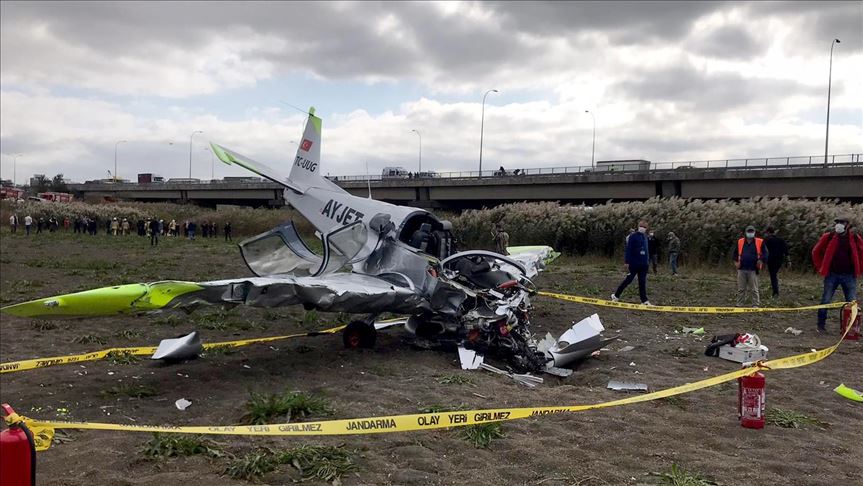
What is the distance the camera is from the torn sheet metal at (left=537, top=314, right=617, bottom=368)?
25.7 ft

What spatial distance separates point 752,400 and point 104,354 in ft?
26.6

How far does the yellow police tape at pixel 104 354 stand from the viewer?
7.39 meters

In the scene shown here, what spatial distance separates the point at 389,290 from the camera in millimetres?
8211

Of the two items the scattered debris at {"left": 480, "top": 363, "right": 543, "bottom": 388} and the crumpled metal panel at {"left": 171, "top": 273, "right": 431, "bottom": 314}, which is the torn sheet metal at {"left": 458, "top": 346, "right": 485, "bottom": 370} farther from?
the crumpled metal panel at {"left": 171, "top": 273, "right": 431, "bottom": 314}

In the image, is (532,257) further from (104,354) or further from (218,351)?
(104,354)

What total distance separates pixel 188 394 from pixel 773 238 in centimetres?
1428

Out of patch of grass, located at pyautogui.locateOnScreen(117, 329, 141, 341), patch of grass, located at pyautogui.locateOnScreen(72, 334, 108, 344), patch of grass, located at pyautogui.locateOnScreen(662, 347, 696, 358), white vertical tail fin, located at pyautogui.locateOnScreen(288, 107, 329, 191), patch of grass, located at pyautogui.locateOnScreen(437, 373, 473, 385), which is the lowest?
patch of grass, located at pyautogui.locateOnScreen(117, 329, 141, 341)

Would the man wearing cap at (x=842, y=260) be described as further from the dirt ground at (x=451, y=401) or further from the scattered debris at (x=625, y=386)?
the scattered debris at (x=625, y=386)

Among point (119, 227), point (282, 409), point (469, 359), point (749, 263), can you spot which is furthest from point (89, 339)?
point (119, 227)

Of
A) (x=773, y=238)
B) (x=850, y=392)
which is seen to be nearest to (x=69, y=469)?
(x=850, y=392)

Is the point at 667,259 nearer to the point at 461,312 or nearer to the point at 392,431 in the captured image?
the point at 461,312

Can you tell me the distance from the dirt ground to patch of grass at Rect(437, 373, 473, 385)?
0.06m

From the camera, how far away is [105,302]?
18.4 ft

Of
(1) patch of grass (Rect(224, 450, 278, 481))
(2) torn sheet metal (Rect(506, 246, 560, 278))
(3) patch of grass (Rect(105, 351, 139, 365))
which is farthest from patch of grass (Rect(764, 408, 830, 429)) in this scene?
(3) patch of grass (Rect(105, 351, 139, 365))
